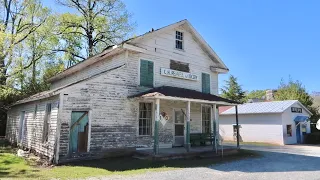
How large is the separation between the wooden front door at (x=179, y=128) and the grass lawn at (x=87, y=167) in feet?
11.9

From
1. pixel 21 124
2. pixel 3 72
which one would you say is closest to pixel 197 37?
pixel 21 124

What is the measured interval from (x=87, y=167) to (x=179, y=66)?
8773 millimetres

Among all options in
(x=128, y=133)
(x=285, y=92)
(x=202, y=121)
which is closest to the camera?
(x=128, y=133)

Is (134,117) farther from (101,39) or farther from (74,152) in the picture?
(101,39)

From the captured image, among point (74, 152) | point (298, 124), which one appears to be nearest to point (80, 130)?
point (74, 152)

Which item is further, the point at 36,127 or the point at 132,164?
the point at 36,127

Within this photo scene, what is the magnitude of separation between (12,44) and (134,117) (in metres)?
16.3

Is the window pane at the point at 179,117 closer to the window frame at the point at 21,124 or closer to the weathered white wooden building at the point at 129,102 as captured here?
the weathered white wooden building at the point at 129,102

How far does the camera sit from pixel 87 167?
9.70 metres

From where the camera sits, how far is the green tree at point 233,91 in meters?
41.7

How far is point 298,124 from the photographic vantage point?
26719 mm

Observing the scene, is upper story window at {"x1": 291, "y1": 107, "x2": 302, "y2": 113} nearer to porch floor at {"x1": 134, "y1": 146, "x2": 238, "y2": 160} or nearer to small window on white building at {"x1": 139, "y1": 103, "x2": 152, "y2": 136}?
porch floor at {"x1": 134, "y1": 146, "x2": 238, "y2": 160}

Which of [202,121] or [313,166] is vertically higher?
[202,121]

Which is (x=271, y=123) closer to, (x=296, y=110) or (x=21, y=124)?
(x=296, y=110)
